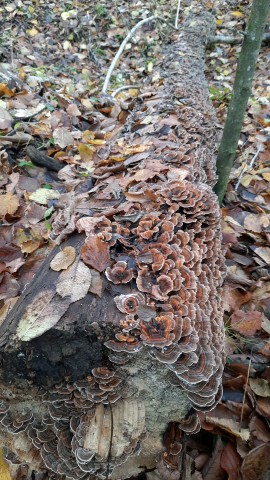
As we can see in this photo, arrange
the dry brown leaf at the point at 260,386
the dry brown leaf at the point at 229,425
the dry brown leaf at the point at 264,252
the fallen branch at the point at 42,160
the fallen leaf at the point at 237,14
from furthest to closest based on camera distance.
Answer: the fallen leaf at the point at 237,14 < the fallen branch at the point at 42,160 < the dry brown leaf at the point at 264,252 < the dry brown leaf at the point at 260,386 < the dry brown leaf at the point at 229,425

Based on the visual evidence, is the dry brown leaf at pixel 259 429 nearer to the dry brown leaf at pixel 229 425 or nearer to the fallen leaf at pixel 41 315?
the dry brown leaf at pixel 229 425

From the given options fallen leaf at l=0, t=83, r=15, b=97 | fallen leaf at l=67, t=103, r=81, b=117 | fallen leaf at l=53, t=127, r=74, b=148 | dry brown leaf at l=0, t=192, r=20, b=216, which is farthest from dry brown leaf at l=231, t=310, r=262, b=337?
fallen leaf at l=0, t=83, r=15, b=97

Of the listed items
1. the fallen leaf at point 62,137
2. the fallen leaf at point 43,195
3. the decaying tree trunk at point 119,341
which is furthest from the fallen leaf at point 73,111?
the decaying tree trunk at point 119,341

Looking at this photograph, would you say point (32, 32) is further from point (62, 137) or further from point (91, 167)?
point (91, 167)

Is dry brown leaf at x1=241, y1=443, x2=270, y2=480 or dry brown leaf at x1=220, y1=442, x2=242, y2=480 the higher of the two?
dry brown leaf at x1=241, y1=443, x2=270, y2=480

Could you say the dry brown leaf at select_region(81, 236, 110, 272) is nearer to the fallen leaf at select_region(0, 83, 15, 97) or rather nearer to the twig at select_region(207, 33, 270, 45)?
the fallen leaf at select_region(0, 83, 15, 97)

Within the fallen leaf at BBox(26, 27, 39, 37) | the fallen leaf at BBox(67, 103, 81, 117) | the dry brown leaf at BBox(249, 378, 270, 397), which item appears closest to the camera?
the dry brown leaf at BBox(249, 378, 270, 397)
